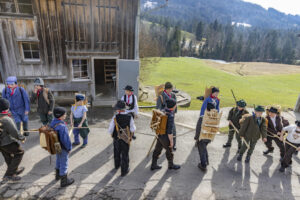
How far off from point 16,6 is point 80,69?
406 centimetres

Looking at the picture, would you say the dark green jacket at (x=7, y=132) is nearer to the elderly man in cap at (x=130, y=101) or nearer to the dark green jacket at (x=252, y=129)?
the elderly man in cap at (x=130, y=101)

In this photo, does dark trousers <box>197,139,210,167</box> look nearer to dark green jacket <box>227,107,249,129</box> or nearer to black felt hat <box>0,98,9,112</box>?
dark green jacket <box>227,107,249,129</box>

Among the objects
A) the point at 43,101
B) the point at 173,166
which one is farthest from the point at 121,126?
the point at 43,101

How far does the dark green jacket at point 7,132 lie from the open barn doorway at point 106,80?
676 cm

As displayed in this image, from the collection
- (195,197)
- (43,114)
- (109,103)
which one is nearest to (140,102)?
(109,103)

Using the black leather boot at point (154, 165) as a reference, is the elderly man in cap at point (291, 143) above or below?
above

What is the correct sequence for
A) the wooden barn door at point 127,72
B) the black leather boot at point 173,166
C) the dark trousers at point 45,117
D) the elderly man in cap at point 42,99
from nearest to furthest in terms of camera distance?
the black leather boot at point 173,166, the elderly man in cap at point 42,99, the dark trousers at point 45,117, the wooden barn door at point 127,72

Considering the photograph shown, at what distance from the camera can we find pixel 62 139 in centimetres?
416

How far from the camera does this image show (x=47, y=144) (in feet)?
13.1

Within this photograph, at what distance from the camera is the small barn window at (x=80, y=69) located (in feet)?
33.7

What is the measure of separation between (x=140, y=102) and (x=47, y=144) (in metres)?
8.09

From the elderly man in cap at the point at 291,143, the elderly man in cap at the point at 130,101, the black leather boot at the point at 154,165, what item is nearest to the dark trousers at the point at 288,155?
the elderly man in cap at the point at 291,143

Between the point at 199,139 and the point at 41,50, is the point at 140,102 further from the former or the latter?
the point at 199,139

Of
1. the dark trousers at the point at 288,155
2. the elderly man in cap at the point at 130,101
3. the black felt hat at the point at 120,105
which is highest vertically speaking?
the black felt hat at the point at 120,105
